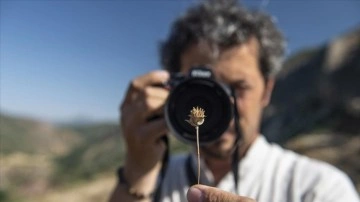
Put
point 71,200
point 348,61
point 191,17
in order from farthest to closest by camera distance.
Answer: point 348,61 → point 71,200 → point 191,17

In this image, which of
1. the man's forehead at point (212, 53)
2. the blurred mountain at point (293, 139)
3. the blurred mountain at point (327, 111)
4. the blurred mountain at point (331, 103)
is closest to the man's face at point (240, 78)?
the man's forehead at point (212, 53)

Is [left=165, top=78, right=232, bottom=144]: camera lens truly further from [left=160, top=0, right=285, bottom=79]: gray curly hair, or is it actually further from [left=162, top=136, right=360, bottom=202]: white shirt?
[left=160, top=0, right=285, bottom=79]: gray curly hair

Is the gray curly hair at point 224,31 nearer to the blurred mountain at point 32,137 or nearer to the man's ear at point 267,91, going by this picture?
the man's ear at point 267,91

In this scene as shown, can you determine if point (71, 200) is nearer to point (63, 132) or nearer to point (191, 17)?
point (191, 17)

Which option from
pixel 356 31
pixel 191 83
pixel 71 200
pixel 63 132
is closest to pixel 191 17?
pixel 191 83

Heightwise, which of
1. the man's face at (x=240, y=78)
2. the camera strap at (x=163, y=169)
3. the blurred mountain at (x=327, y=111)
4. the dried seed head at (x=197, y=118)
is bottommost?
the dried seed head at (x=197, y=118)

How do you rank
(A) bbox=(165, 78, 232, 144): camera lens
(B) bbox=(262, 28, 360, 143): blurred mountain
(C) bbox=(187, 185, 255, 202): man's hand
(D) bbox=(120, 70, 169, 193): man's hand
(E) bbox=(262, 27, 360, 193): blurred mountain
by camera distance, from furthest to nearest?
(B) bbox=(262, 28, 360, 143): blurred mountain < (E) bbox=(262, 27, 360, 193): blurred mountain < (D) bbox=(120, 70, 169, 193): man's hand < (A) bbox=(165, 78, 232, 144): camera lens < (C) bbox=(187, 185, 255, 202): man's hand

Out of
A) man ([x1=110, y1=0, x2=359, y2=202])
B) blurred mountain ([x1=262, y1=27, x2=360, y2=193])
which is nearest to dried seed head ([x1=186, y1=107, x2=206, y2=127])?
man ([x1=110, y1=0, x2=359, y2=202])
